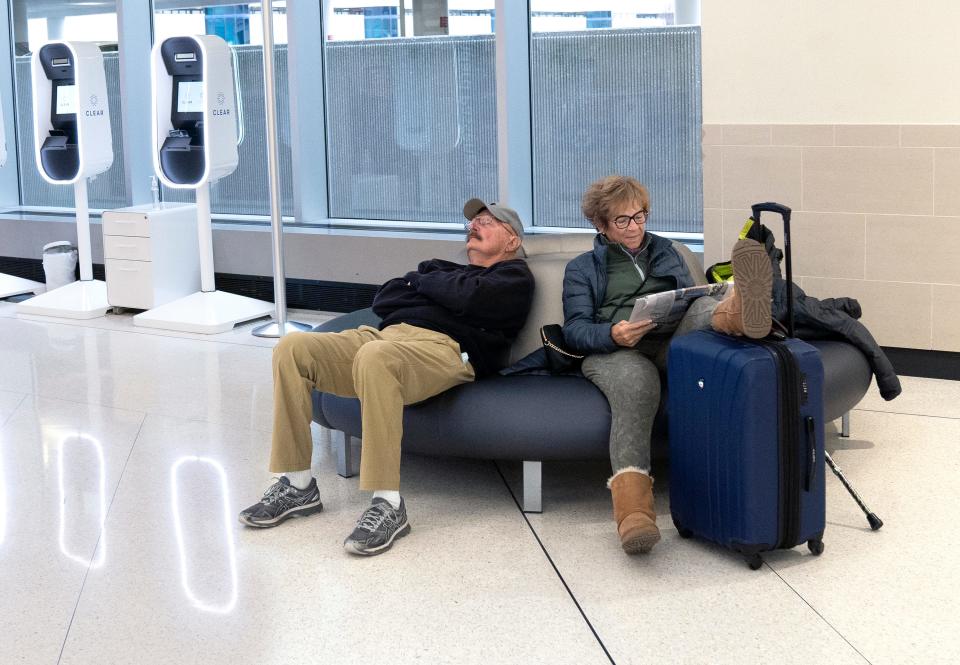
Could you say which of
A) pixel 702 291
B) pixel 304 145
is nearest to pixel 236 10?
pixel 304 145

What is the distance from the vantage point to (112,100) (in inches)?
351

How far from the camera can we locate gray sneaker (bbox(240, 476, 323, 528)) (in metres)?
3.59

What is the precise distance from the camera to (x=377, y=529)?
11.0ft

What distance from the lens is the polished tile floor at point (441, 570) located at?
278 cm

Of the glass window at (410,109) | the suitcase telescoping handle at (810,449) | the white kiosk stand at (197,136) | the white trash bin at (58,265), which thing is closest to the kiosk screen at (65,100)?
the white kiosk stand at (197,136)

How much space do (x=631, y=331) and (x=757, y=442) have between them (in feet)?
2.17

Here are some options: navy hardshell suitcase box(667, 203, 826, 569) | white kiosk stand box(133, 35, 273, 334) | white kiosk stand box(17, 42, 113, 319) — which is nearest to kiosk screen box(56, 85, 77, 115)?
white kiosk stand box(17, 42, 113, 319)

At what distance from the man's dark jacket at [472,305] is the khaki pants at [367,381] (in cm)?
6

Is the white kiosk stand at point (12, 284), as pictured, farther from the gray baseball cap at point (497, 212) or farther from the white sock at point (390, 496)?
the white sock at point (390, 496)

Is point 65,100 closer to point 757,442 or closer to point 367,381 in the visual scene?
point 367,381

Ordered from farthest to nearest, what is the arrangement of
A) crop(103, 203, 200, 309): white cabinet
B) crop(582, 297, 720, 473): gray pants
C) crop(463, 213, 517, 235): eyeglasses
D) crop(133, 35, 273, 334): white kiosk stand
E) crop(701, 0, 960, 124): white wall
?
crop(103, 203, 200, 309): white cabinet → crop(133, 35, 273, 334): white kiosk stand → crop(701, 0, 960, 124): white wall → crop(463, 213, 517, 235): eyeglasses → crop(582, 297, 720, 473): gray pants

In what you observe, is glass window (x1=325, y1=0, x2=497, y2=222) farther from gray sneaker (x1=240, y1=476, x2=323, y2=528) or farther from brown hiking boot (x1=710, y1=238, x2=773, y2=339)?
brown hiking boot (x1=710, y1=238, x2=773, y2=339)

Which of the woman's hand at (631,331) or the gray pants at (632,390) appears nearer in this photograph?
the gray pants at (632,390)

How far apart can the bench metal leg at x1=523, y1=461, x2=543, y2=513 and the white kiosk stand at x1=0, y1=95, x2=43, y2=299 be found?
18.6 ft
